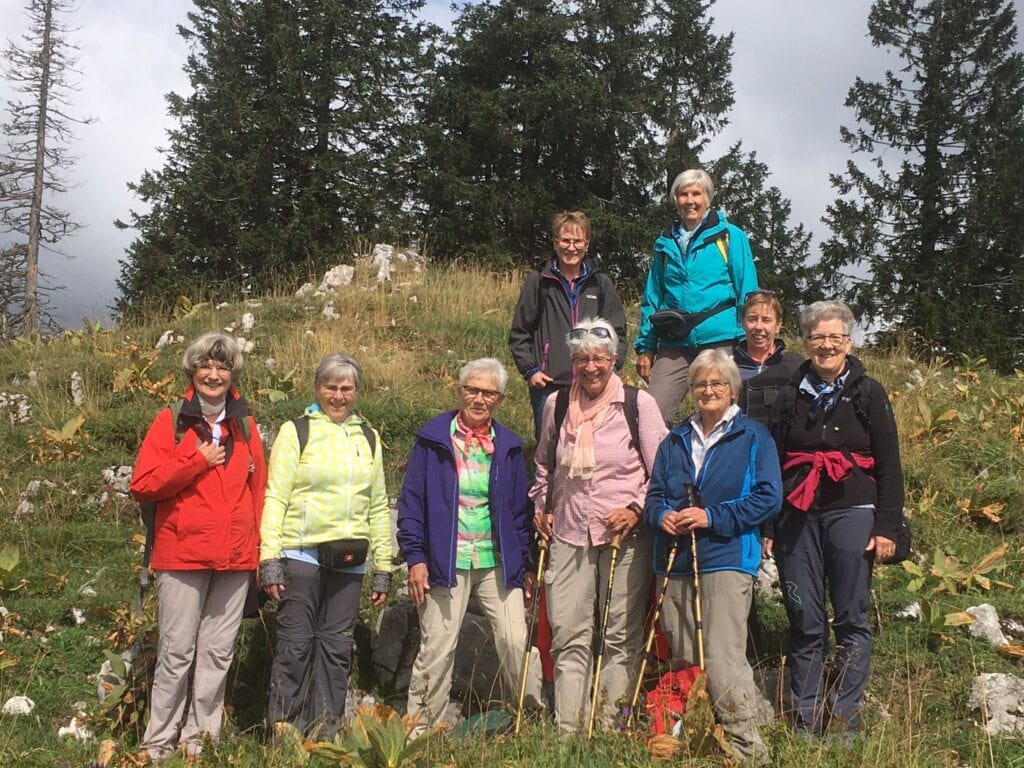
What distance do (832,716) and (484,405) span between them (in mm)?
2181

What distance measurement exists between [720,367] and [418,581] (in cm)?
181

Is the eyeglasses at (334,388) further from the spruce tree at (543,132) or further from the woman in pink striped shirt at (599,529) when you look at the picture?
the spruce tree at (543,132)

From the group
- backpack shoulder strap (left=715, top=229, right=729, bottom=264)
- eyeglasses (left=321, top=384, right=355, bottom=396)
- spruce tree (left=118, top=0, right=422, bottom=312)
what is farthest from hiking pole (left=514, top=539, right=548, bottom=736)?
spruce tree (left=118, top=0, right=422, bottom=312)

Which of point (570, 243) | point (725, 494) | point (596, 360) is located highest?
point (570, 243)

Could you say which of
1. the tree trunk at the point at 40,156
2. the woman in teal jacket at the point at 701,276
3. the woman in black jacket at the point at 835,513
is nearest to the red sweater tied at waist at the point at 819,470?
the woman in black jacket at the point at 835,513

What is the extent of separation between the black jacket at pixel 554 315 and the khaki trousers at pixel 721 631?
1.64 meters

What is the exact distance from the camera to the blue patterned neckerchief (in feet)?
12.2

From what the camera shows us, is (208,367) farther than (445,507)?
No

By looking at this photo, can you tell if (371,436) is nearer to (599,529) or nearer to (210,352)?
(210,352)

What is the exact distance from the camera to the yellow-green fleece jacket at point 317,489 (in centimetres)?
387

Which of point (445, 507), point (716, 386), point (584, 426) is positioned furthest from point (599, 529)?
point (716, 386)

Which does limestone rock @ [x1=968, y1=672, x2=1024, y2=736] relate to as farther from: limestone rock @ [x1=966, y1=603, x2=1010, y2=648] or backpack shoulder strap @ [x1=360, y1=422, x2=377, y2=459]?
backpack shoulder strap @ [x1=360, y1=422, x2=377, y2=459]

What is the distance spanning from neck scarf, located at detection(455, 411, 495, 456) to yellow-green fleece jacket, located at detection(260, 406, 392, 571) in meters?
0.49

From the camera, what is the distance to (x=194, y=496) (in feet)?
12.3
